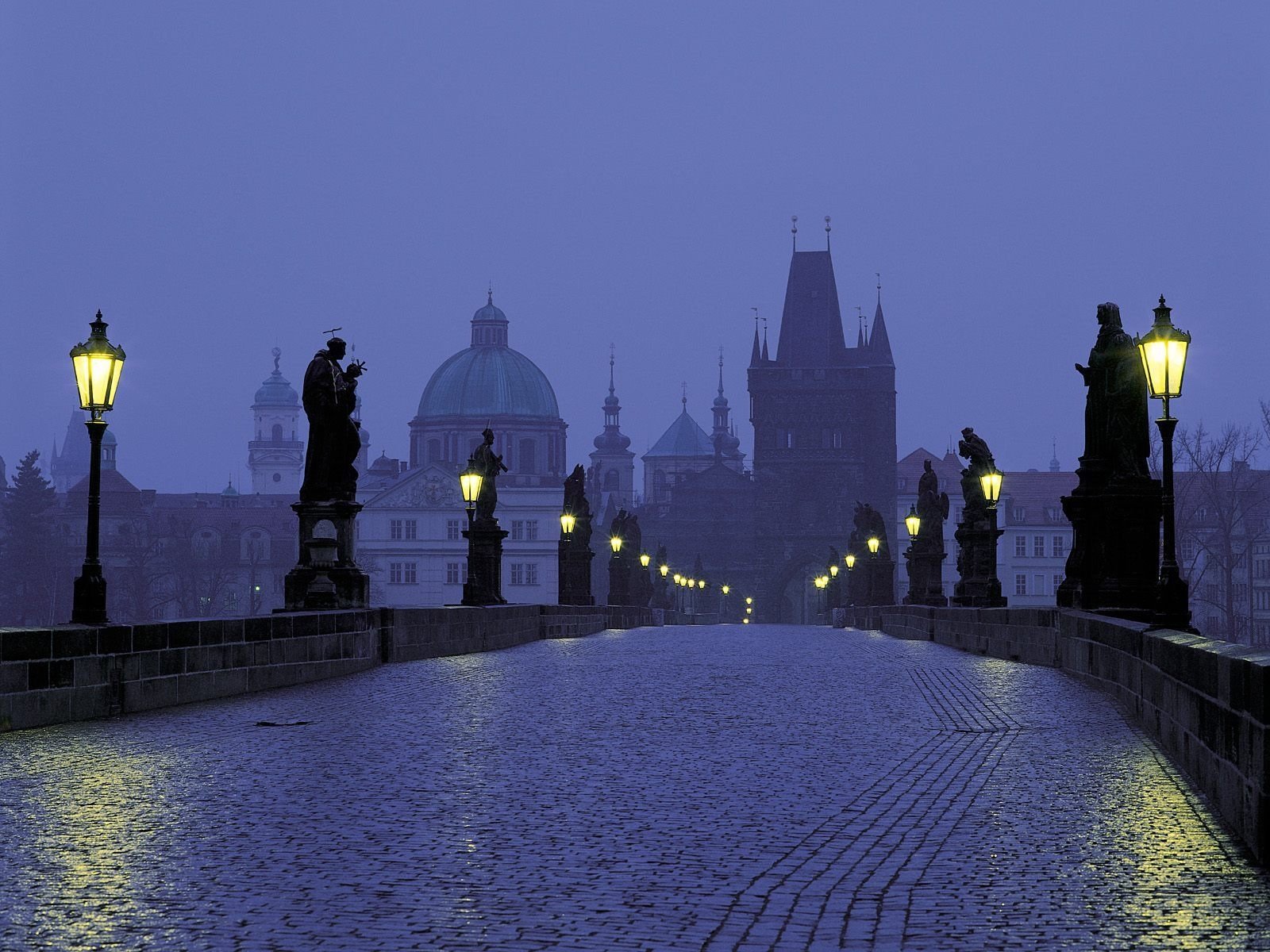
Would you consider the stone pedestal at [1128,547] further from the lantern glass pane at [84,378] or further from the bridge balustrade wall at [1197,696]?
the lantern glass pane at [84,378]

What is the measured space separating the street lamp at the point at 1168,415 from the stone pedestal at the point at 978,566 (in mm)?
14991

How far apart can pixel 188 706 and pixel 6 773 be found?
5.26 metres

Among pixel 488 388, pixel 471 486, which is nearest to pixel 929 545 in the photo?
pixel 471 486

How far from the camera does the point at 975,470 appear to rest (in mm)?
37438

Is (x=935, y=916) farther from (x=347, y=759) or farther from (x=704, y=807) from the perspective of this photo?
(x=347, y=759)

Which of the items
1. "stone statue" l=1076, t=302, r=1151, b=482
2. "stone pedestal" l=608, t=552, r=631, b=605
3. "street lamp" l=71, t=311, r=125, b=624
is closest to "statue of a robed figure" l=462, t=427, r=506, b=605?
"stone statue" l=1076, t=302, r=1151, b=482

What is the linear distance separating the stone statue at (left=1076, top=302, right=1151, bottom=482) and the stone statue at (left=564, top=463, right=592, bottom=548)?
27564 millimetres

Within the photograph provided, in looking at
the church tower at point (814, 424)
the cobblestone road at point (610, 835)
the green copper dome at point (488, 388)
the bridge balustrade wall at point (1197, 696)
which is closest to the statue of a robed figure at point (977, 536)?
the bridge balustrade wall at point (1197, 696)

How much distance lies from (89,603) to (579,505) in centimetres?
3486

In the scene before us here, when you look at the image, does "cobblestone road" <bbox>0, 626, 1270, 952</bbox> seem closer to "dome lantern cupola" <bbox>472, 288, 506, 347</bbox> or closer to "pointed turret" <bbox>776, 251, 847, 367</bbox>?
"pointed turret" <bbox>776, 251, 847, 367</bbox>

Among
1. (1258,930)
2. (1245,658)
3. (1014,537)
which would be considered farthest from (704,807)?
(1014,537)

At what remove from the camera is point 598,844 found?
26.9 ft

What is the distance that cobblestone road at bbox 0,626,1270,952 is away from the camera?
21.1ft

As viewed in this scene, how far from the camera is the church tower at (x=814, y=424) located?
151 m
